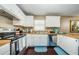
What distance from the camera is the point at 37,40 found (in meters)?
5.70

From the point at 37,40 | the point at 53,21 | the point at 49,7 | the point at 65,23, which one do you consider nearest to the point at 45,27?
the point at 53,21

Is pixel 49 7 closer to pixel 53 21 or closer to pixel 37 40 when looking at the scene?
pixel 53 21

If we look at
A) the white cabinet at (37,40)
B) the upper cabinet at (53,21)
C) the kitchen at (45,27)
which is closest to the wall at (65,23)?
the kitchen at (45,27)

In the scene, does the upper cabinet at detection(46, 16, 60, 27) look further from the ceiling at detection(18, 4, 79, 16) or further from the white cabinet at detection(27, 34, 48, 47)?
the ceiling at detection(18, 4, 79, 16)

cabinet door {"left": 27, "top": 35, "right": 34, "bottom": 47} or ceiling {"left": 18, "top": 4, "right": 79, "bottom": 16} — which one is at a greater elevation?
ceiling {"left": 18, "top": 4, "right": 79, "bottom": 16}

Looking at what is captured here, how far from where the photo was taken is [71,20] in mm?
6719

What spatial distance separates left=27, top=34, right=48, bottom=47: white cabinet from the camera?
18.6 ft

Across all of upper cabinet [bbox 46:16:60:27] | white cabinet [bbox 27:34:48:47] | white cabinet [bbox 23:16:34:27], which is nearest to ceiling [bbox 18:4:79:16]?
white cabinet [bbox 23:16:34:27]

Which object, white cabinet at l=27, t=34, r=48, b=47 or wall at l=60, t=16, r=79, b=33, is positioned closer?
white cabinet at l=27, t=34, r=48, b=47

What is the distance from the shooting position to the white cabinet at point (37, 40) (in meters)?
5.67

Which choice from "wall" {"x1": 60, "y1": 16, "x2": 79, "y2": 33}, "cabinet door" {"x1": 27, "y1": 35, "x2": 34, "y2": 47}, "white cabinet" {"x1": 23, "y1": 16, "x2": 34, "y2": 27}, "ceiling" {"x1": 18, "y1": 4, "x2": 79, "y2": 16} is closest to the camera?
"ceiling" {"x1": 18, "y1": 4, "x2": 79, "y2": 16}

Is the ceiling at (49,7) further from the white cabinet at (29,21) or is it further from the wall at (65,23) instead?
the wall at (65,23)

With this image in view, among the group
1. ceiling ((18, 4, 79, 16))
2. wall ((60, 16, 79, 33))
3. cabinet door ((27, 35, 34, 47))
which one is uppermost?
ceiling ((18, 4, 79, 16))
